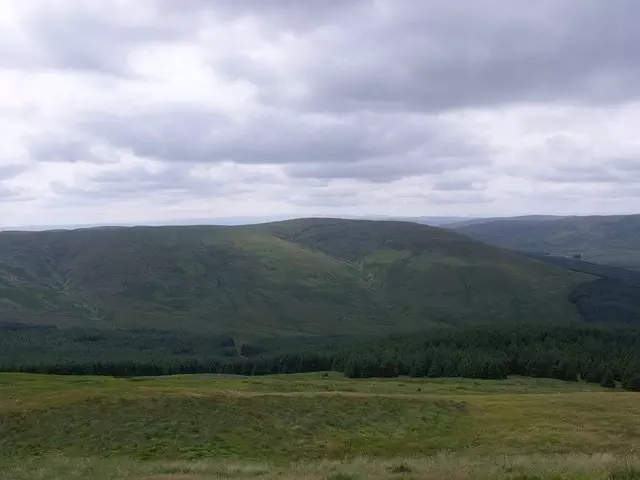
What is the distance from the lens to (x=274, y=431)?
46156 mm

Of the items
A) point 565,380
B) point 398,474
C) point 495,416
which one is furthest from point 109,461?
point 565,380

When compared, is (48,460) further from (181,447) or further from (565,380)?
(565,380)

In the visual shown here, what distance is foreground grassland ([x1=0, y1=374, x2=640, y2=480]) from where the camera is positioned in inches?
1395

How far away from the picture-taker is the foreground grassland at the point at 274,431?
3544cm

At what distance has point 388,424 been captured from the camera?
4859cm

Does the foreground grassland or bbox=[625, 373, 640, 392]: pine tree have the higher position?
the foreground grassland

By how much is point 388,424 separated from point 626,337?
14996 centimetres

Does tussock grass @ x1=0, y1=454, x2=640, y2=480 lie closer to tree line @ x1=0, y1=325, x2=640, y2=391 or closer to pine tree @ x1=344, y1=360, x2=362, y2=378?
pine tree @ x1=344, y1=360, x2=362, y2=378

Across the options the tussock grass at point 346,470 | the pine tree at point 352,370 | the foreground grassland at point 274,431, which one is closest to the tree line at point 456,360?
the pine tree at point 352,370

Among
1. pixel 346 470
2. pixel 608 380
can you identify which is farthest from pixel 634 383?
pixel 346 470

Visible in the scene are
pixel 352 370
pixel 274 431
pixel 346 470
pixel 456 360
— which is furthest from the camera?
pixel 456 360

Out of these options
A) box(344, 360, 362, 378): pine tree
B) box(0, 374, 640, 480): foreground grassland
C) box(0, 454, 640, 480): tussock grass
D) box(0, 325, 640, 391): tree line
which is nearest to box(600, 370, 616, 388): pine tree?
box(0, 325, 640, 391): tree line

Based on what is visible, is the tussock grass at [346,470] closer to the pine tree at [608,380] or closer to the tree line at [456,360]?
the pine tree at [608,380]

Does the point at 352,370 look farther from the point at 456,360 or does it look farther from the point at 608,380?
the point at 608,380
